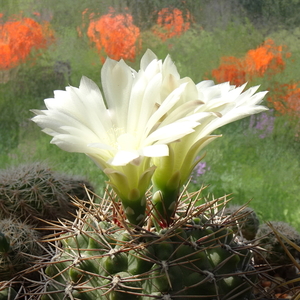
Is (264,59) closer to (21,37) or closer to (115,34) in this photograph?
(115,34)

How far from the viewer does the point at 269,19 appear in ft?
3.86

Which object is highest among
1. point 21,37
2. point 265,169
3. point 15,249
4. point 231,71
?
point 21,37

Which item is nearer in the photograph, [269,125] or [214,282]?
[214,282]

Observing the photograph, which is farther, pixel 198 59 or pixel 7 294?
pixel 198 59

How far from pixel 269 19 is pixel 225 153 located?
0.40 metres

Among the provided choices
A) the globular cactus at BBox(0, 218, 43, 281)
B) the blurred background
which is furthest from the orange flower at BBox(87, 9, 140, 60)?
the globular cactus at BBox(0, 218, 43, 281)

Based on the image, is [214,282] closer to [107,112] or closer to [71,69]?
[107,112]

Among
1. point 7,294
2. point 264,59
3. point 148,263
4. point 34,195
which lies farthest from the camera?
point 264,59

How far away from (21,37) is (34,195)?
0.60 meters

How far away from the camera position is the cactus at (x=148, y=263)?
0.50 m

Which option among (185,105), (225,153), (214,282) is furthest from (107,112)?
(225,153)

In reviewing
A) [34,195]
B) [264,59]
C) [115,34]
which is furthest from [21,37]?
[264,59]

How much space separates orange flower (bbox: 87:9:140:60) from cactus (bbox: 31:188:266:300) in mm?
754

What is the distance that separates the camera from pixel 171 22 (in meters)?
1.21
